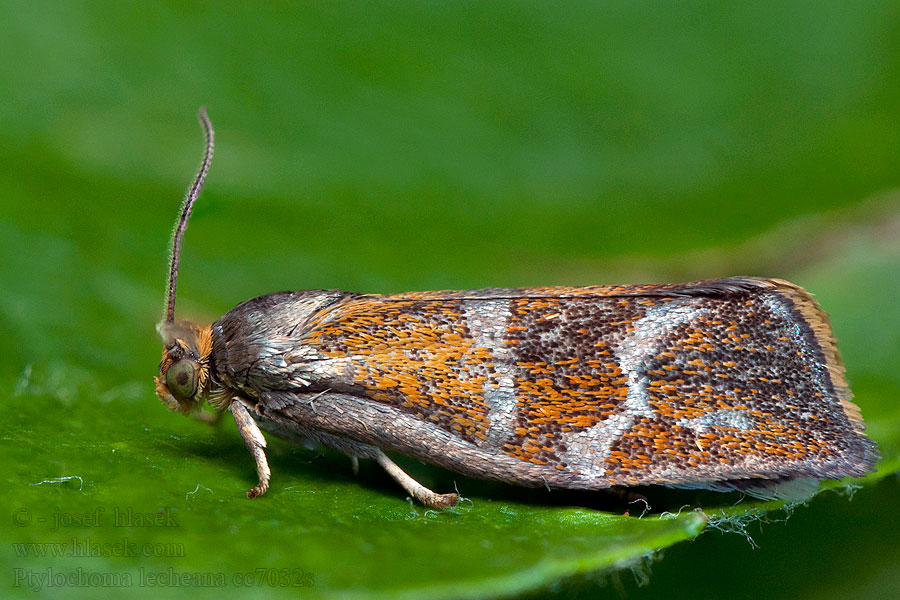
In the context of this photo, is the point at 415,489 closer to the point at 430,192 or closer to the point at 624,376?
the point at 624,376

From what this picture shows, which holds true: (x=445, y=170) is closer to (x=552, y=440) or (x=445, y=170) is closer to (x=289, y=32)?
(x=289, y=32)

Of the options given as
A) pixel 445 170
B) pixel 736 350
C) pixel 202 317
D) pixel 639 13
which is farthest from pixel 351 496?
pixel 639 13

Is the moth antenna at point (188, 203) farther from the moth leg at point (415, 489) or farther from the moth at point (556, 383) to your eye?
the moth leg at point (415, 489)

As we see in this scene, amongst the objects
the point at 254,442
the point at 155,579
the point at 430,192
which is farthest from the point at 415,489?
the point at 430,192

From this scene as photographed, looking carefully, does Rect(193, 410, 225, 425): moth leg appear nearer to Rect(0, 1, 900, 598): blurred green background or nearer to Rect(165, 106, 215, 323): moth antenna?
Rect(0, 1, 900, 598): blurred green background

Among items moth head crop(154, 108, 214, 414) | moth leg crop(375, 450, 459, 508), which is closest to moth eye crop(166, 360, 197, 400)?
moth head crop(154, 108, 214, 414)

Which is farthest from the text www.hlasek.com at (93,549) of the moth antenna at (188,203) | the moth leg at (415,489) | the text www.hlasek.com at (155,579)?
the moth antenna at (188,203)
